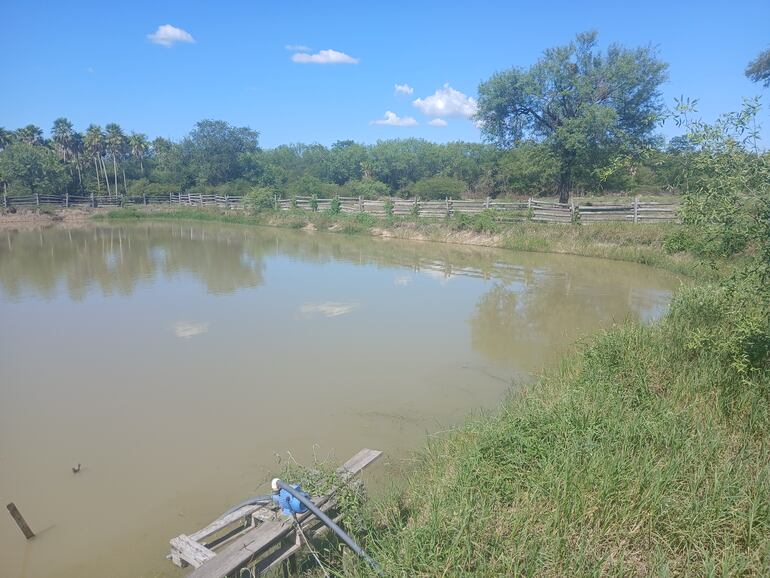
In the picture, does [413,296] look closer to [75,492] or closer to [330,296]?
[330,296]

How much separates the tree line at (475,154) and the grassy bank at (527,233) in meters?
2.32

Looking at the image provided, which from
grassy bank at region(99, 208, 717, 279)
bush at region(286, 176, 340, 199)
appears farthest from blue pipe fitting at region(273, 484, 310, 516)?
bush at region(286, 176, 340, 199)

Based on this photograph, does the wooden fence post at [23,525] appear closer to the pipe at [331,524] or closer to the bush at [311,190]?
the pipe at [331,524]

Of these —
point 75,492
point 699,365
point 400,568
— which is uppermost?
point 699,365

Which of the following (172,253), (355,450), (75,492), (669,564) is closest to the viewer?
(669,564)

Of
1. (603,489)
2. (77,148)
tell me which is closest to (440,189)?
(603,489)

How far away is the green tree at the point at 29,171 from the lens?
4025cm

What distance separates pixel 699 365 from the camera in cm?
491

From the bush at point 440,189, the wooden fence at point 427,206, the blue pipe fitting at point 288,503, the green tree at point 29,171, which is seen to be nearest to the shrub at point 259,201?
the wooden fence at point 427,206

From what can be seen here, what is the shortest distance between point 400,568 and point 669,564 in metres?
1.48

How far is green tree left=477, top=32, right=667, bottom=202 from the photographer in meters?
22.2

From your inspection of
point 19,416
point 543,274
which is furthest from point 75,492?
point 543,274

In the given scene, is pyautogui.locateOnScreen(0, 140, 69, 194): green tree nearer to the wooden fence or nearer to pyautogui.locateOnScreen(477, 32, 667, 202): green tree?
the wooden fence

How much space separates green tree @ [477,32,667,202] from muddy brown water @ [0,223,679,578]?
8172 mm
